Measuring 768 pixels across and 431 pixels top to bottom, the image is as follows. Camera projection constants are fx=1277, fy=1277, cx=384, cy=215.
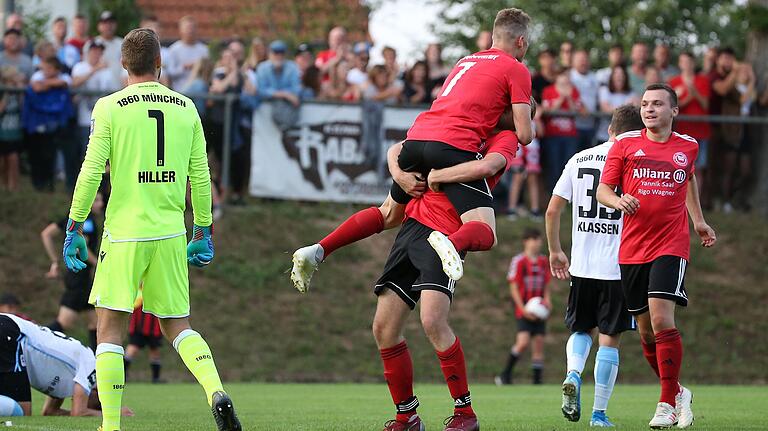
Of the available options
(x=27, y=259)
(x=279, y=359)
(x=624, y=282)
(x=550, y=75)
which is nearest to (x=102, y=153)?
(x=624, y=282)

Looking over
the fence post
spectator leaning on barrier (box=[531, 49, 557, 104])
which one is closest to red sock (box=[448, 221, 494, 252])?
the fence post

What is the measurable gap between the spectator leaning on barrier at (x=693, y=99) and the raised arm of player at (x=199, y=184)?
1336 centimetres

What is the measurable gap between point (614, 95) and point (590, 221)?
10.0 m

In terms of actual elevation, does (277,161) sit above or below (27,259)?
above

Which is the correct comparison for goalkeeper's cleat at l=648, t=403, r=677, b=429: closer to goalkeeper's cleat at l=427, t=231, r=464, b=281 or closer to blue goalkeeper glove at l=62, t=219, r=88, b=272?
goalkeeper's cleat at l=427, t=231, r=464, b=281

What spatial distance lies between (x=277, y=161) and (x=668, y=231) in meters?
11.0

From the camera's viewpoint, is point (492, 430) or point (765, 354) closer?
point (492, 430)

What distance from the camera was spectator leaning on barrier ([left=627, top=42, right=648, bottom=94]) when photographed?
65.6 feet

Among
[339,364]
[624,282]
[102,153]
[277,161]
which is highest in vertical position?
[102,153]

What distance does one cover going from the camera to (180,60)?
19.4 meters

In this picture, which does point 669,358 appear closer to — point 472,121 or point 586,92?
point 472,121

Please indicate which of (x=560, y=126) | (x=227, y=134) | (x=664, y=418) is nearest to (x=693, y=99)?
(x=560, y=126)

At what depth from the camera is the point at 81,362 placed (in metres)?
9.92

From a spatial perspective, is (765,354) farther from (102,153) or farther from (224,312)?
(102,153)
